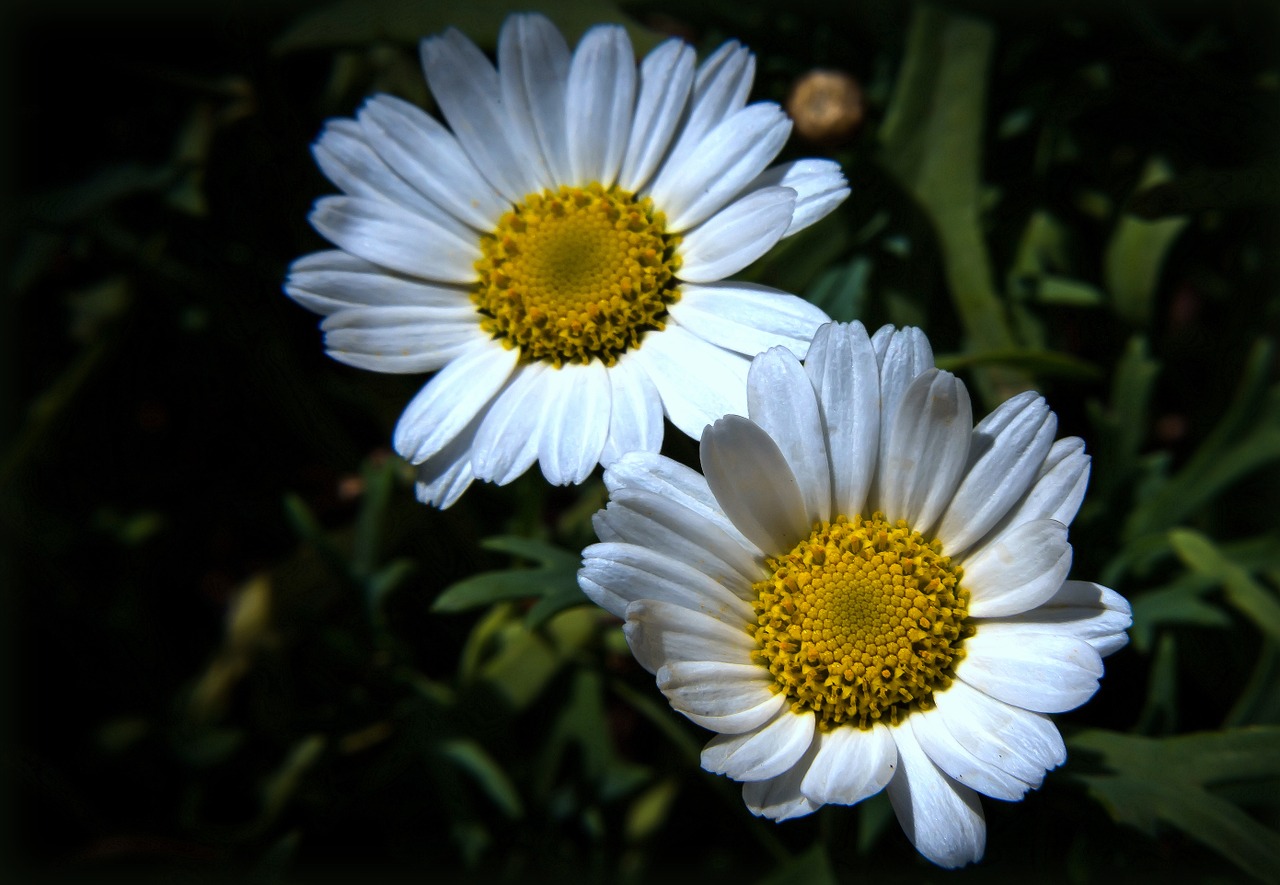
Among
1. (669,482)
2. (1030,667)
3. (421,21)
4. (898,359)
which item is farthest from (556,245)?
(1030,667)

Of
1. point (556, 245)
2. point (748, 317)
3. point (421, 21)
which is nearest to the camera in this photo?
point (748, 317)

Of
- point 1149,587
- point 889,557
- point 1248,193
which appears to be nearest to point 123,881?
point 889,557

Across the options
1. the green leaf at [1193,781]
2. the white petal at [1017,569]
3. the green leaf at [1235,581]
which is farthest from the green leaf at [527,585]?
the green leaf at [1235,581]

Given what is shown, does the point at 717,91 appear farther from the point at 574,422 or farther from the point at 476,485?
the point at 476,485

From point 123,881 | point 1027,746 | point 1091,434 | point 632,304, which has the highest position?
point 632,304

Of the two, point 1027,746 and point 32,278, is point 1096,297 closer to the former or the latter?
point 1027,746

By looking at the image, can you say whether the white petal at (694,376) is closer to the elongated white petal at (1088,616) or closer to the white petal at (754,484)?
the white petal at (754,484)

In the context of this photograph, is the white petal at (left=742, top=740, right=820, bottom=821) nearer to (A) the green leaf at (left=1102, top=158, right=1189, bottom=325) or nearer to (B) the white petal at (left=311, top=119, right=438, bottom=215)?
(B) the white petal at (left=311, top=119, right=438, bottom=215)
